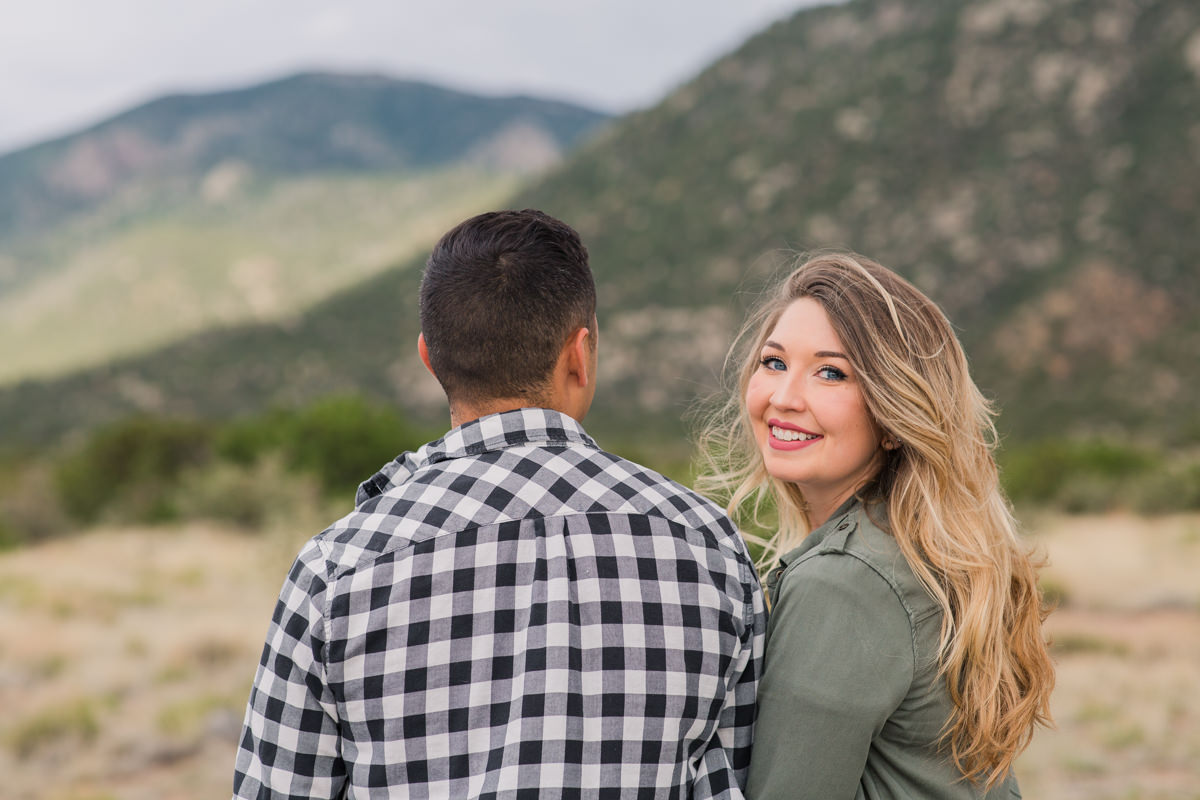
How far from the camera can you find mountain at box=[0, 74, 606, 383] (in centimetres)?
9256

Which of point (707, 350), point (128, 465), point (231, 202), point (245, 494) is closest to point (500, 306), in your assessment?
point (245, 494)

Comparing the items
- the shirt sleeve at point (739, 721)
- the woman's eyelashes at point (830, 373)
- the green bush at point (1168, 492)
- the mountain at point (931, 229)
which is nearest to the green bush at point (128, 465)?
the green bush at point (1168, 492)

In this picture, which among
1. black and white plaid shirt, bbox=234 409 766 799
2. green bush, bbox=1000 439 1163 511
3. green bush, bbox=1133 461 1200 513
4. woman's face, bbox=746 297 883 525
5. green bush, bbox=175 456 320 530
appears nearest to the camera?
black and white plaid shirt, bbox=234 409 766 799

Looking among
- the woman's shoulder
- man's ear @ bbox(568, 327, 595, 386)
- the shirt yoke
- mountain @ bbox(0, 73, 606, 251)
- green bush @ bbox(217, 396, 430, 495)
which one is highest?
mountain @ bbox(0, 73, 606, 251)

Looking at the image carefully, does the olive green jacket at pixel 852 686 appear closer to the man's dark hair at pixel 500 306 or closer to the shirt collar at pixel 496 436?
the shirt collar at pixel 496 436

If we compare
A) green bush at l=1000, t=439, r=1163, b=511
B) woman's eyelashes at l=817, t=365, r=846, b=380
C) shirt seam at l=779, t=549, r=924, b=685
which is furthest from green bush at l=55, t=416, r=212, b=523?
shirt seam at l=779, t=549, r=924, b=685

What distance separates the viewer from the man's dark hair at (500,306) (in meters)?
1.82

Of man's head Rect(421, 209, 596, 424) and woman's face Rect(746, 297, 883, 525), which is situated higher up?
man's head Rect(421, 209, 596, 424)

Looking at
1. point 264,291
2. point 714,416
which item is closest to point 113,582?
point 714,416

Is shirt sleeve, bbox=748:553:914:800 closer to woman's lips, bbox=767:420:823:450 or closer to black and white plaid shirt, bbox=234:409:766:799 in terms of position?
black and white plaid shirt, bbox=234:409:766:799

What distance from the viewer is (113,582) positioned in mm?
14016

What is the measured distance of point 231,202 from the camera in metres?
135

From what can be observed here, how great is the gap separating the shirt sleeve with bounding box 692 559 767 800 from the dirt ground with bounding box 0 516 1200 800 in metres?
1.64

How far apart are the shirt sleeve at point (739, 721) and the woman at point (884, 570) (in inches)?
1.1
